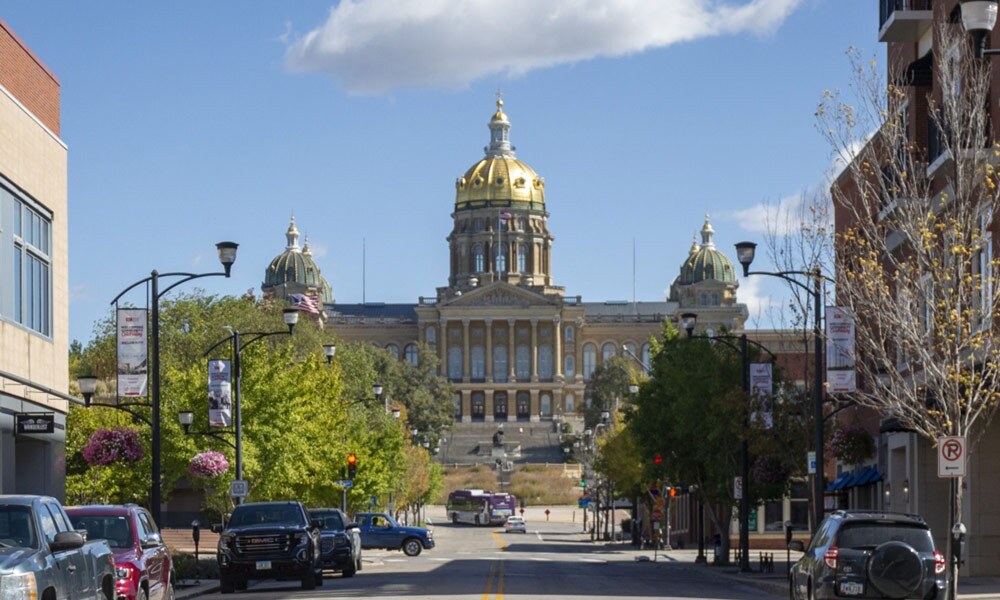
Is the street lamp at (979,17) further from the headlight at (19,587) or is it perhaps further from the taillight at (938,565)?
the headlight at (19,587)

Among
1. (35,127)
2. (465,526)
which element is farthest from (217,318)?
(35,127)

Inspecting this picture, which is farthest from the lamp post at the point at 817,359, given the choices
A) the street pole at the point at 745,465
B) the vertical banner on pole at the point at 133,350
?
the vertical banner on pole at the point at 133,350

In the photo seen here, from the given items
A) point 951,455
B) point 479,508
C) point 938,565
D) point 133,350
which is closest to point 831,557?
point 938,565

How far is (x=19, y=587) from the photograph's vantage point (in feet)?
52.5

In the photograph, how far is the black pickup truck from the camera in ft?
114

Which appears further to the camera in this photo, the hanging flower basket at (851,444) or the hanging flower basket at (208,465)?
the hanging flower basket at (851,444)

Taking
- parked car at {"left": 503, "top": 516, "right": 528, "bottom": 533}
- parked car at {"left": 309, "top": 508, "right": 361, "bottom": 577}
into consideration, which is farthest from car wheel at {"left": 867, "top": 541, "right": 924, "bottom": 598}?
parked car at {"left": 503, "top": 516, "right": 528, "bottom": 533}

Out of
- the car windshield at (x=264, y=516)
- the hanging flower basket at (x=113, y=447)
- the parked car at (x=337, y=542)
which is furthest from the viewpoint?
the hanging flower basket at (x=113, y=447)

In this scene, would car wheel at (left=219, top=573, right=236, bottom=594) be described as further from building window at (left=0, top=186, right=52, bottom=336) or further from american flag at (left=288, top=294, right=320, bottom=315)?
american flag at (left=288, top=294, right=320, bottom=315)

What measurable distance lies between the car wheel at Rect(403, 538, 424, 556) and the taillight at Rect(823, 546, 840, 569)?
138 feet

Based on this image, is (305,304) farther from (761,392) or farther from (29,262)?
(29,262)

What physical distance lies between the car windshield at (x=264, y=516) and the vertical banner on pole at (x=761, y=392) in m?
13.4

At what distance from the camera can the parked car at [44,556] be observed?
53.2ft

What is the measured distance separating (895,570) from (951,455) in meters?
3.68
